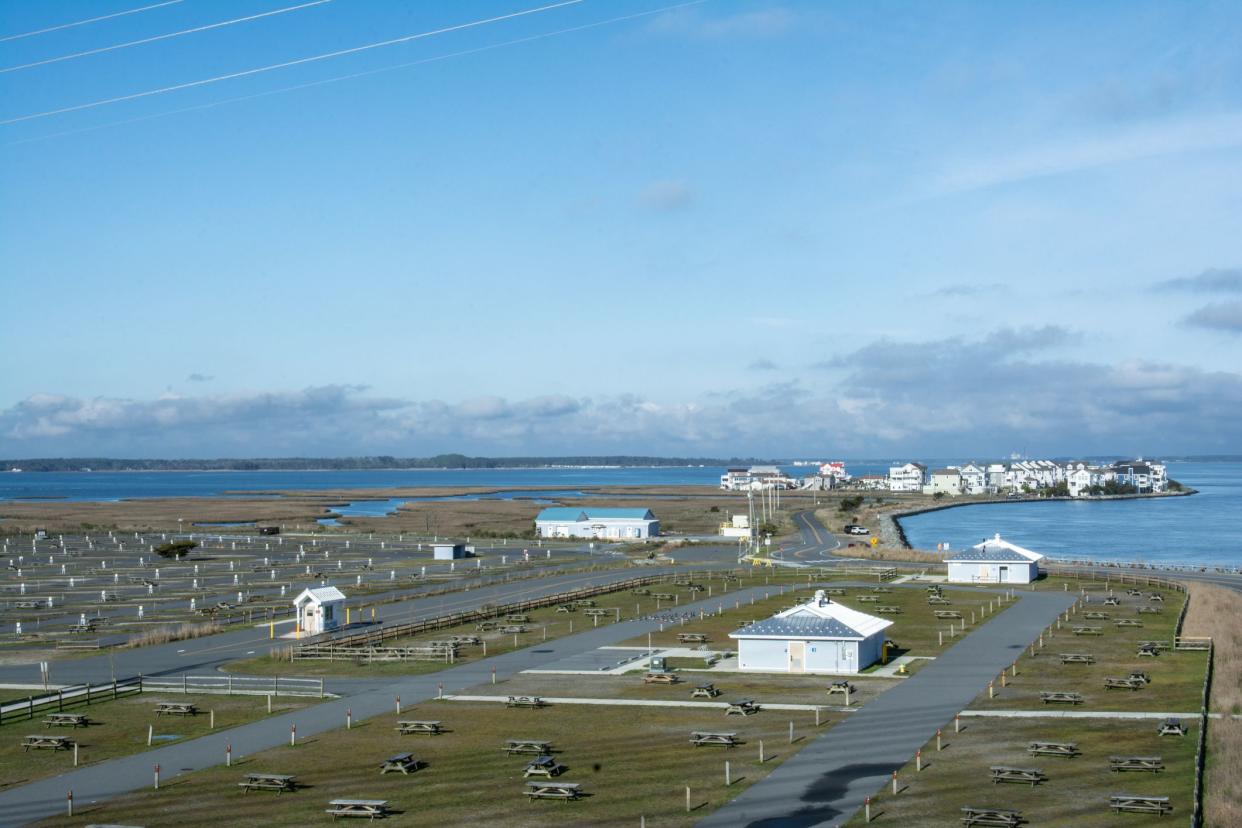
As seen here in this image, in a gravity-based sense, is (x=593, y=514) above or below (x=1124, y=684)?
above

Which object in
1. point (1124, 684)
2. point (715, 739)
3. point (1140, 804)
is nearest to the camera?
point (1140, 804)

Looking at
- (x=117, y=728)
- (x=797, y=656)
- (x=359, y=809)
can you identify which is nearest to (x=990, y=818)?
(x=359, y=809)

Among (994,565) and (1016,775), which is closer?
(1016,775)

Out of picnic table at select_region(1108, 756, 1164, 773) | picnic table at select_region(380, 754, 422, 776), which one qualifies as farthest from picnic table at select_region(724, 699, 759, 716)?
picnic table at select_region(1108, 756, 1164, 773)

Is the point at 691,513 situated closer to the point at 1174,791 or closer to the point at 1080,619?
the point at 1080,619

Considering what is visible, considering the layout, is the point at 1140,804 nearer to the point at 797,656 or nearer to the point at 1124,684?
the point at 1124,684

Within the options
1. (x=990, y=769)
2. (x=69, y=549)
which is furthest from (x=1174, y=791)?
(x=69, y=549)
